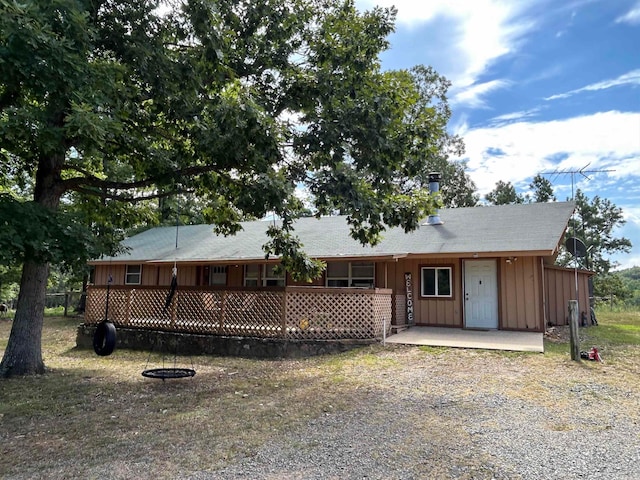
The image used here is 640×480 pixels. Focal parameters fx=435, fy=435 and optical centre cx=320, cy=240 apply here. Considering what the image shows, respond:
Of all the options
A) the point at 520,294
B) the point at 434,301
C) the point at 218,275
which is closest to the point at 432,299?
the point at 434,301

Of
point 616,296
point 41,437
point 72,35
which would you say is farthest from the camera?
point 616,296

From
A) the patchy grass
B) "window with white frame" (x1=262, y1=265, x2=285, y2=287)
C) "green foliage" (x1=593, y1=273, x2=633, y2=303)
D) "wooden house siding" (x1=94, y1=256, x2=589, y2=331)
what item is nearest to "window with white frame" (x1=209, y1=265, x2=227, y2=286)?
"wooden house siding" (x1=94, y1=256, x2=589, y2=331)

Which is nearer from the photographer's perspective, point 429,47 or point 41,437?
point 41,437

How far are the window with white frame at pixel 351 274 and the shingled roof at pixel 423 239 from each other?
0.68 meters

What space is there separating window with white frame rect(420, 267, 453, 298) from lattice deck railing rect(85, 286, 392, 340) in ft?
7.64

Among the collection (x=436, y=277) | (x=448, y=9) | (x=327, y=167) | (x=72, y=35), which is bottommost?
(x=436, y=277)

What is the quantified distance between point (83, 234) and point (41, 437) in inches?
127

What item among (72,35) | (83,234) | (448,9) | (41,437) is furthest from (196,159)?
(448,9)

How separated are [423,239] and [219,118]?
8.63 meters

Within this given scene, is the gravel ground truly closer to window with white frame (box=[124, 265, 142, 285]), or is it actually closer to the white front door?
the white front door

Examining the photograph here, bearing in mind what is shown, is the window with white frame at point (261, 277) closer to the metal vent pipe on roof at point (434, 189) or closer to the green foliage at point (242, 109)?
the metal vent pipe on roof at point (434, 189)

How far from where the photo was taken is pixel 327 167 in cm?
802

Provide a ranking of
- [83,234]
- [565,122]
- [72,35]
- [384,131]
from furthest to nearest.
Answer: [565,122]
[384,131]
[83,234]
[72,35]

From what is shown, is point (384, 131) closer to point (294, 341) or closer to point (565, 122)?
point (294, 341)
